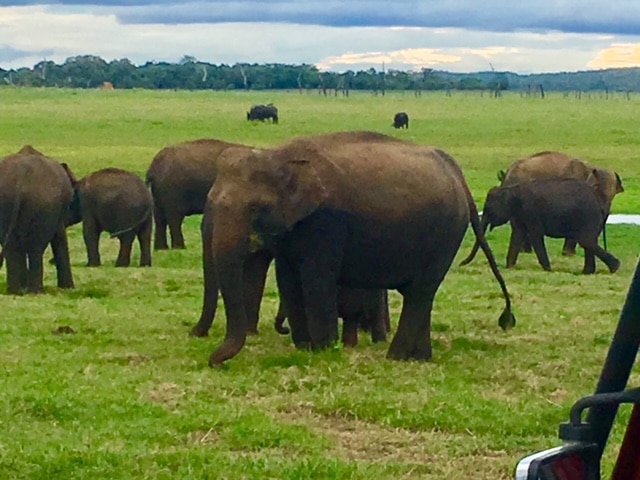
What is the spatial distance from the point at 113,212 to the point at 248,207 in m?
9.14

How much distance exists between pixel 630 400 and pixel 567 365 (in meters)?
7.83

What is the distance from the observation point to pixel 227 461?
706cm

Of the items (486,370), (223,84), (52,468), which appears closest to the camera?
(52,468)

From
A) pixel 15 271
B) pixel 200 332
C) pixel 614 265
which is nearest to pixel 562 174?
pixel 614 265

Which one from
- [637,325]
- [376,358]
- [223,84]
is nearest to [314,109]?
[223,84]

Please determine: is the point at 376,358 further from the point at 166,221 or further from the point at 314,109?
the point at 314,109

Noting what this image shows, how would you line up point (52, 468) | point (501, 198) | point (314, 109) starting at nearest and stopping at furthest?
point (52, 468)
point (501, 198)
point (314, 109)

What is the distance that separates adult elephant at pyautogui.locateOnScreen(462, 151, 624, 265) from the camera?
→ 21.5 m

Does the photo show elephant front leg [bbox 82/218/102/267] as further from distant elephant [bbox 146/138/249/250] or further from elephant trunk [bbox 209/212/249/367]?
elephant trunk [bbox 209/212/249/367]

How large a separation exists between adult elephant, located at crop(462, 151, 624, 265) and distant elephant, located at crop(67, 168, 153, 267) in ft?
17.5

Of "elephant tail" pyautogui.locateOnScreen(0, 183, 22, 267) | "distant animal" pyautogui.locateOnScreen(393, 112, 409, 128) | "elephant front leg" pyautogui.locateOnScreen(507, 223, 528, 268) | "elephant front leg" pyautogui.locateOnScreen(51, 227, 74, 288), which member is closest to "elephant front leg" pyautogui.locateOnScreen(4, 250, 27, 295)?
"elephant tail" pyautogui.locateOnScreen(0, 183, 22, 267)

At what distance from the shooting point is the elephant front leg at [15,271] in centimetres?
1515

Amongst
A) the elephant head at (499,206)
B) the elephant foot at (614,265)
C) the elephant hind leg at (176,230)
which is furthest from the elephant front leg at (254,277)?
the elephant head at (499,206)

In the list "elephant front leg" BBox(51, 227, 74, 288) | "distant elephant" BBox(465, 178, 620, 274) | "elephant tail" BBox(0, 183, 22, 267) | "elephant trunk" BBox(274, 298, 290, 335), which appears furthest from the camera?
"distant elephant" BBox(465, 178, 620, 274)
